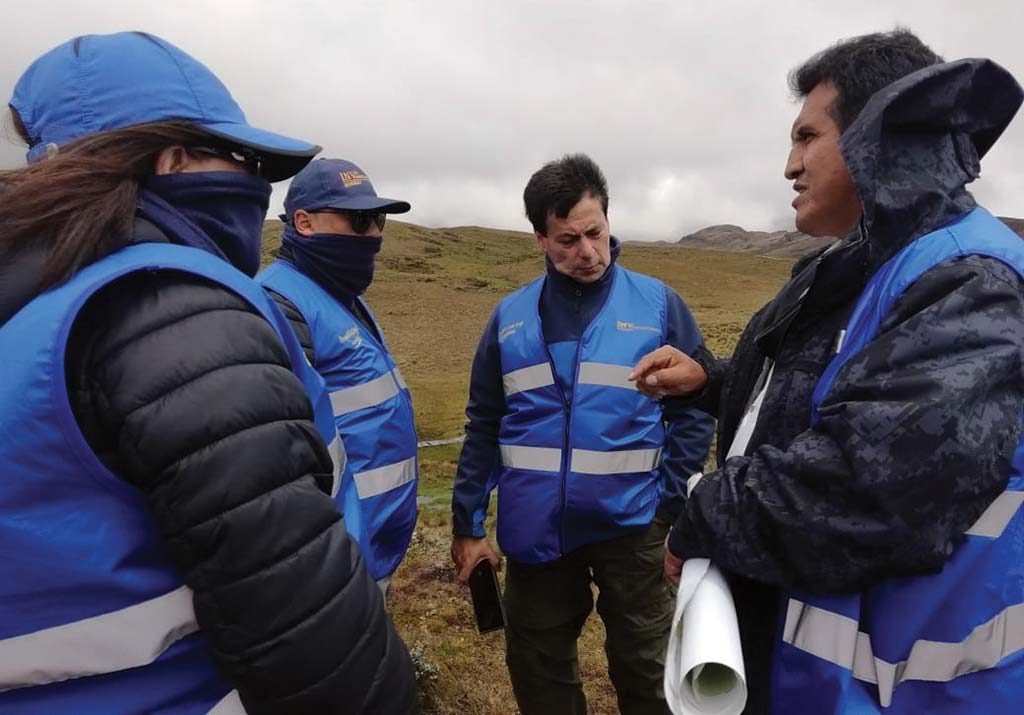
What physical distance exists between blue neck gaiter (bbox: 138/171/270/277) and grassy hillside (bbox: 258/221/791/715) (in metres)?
4.15

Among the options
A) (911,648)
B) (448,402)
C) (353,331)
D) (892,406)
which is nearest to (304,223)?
(353,331)

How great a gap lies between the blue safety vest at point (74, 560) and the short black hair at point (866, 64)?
6.82ft

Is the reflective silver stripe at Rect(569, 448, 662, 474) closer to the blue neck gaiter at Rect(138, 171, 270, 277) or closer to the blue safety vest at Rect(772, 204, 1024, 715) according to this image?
the blue safety vest at Rect(772, 204, 1024, 715)

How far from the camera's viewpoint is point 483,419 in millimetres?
4582

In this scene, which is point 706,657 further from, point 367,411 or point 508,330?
point 508,330

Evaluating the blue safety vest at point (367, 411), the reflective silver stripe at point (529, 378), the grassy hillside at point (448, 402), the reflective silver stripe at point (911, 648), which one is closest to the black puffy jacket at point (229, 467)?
the reflective silver stripe at point (911, 648)

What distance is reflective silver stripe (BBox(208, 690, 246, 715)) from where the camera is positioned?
1603 mm

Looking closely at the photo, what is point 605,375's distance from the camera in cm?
406

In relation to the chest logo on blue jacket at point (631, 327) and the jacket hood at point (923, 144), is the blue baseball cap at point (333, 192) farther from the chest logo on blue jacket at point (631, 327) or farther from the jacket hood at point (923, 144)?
the jacket hood at point (923, 144)

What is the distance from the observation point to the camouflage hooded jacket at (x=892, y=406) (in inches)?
66.4

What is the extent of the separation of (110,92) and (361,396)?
2138 millimetres

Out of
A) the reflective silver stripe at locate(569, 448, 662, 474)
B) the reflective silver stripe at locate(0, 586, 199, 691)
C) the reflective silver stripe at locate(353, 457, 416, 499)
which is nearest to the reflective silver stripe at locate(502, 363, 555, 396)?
the reflective silver stripe at locate(569, 448, 662, 474)

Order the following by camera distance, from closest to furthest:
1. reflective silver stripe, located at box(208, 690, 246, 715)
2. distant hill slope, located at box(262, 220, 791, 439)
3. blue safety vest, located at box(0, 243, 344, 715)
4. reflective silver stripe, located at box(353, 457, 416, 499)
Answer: blue safety vest, located at box(0, 243, 344, 715), reflective silver stripe, located at box(208, 690, 246, 715), reflective silver stripe, located at box(353, 457, 416, 499), distant hill slope, located at box(262, 220, 791, 439)

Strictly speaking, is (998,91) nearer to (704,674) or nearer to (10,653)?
(704,674)
